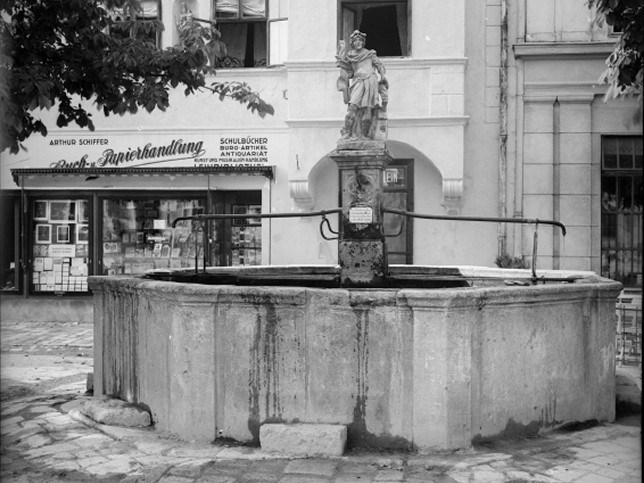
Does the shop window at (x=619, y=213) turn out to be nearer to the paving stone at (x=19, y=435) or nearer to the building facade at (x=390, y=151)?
the building facade at (x=390, y=151)

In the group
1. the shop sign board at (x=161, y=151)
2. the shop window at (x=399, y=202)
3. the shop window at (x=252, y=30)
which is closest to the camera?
the shop window at (x=399, y=202)

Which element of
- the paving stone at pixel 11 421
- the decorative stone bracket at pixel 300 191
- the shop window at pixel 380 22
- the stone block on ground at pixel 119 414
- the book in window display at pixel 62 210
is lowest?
the paving stone at pixel 11 421

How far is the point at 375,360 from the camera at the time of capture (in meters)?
6.24

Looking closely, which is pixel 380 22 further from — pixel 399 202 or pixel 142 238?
pixel 142 238

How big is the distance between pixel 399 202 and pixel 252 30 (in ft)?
14.1

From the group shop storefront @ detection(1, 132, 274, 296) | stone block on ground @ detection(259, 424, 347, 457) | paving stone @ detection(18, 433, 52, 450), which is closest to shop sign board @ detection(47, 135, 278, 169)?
shop storefront @ detection(1, 132, 274, 296)

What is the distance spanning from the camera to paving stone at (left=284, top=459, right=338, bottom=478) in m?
5.62

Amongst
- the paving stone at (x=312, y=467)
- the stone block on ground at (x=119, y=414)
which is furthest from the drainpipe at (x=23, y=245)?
the paving stone at (x=312, y=467)

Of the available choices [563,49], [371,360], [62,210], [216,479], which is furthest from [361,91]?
[62,210]

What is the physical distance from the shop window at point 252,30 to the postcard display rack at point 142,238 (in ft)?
10.3

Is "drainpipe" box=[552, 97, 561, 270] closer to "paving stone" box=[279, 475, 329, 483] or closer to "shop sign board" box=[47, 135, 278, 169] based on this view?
"shop sign board" box=[47, 135, 278, 169]

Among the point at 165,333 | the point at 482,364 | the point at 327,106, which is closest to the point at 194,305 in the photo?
the point at 165,333

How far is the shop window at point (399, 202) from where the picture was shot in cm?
1512

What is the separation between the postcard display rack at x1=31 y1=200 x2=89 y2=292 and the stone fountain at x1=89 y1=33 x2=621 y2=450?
9643 millimetres
